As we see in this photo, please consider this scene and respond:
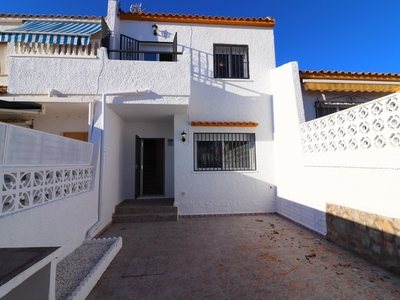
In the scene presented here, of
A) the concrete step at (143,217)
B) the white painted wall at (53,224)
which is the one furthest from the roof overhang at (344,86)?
the white painted wall at (53,224)

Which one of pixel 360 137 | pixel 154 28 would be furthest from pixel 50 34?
pixel 360 137

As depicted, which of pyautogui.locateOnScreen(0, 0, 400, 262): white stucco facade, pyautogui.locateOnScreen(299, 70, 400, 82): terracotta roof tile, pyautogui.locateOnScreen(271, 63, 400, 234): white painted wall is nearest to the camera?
pyautogui.locateOnScreen(271, 63, 400, 234): white painted wall

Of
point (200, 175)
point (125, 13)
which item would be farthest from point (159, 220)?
point (125, 13)

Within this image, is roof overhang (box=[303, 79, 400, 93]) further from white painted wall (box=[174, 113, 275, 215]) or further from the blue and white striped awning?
the blue and white striped awning

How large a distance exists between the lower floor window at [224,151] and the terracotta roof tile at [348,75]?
4.43 meters

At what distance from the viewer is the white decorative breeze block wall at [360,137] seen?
552 cm

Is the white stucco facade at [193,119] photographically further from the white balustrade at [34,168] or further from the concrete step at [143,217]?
the white balustrade at [34,168]

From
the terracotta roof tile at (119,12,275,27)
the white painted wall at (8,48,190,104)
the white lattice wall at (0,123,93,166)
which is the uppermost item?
the terracotta roof tile at (119,12,275,27)

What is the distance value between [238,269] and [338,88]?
10658 mm

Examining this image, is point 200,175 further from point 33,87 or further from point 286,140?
point 33,87

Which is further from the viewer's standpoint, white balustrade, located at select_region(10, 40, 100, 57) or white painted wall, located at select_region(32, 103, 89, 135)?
white painted wall, located at select_region(32, 103, 89, 135)

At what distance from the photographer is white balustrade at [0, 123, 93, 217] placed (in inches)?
163

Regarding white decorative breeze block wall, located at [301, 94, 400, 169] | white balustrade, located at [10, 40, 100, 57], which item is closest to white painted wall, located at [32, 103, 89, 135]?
white balustrade, located at [10, 40, 100, 57]

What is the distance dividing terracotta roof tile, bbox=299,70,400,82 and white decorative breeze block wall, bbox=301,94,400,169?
4680 millimetres
